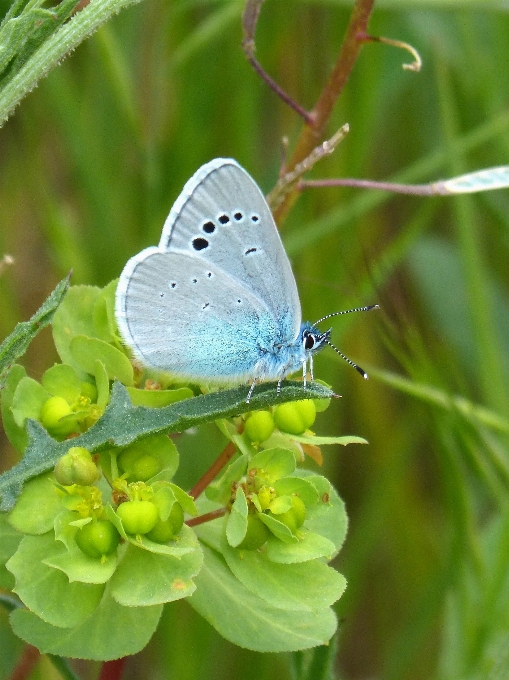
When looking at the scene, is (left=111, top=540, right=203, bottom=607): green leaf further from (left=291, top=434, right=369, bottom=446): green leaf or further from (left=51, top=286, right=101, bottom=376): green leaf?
(left=51, top=286, right=101, bottom=376): green leaf

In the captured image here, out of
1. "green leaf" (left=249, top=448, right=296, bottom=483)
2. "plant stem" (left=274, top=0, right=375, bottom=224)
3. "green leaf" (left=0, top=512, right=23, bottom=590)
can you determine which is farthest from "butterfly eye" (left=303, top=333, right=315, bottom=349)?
"green leaf" (left=0, top=512, right=23, bottom=590)

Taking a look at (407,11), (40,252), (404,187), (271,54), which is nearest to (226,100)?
(271,54)

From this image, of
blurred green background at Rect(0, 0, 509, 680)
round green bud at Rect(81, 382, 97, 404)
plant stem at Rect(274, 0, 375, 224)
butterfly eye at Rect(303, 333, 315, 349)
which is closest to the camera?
round green bud at Rect(81, 382, 97, 404)

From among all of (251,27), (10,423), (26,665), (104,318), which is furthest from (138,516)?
(251,27)

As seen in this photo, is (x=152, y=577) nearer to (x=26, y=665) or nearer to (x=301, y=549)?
(x=301, y=549)

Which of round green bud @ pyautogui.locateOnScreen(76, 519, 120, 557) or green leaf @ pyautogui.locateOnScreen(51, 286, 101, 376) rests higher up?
green leaf @ pyautogui.locateOnScreen(51, 286, 101, 376)

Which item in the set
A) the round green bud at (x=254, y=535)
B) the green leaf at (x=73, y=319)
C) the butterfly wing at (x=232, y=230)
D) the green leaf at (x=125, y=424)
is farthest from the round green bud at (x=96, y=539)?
the butterfly wing at (x=232, y=230)
